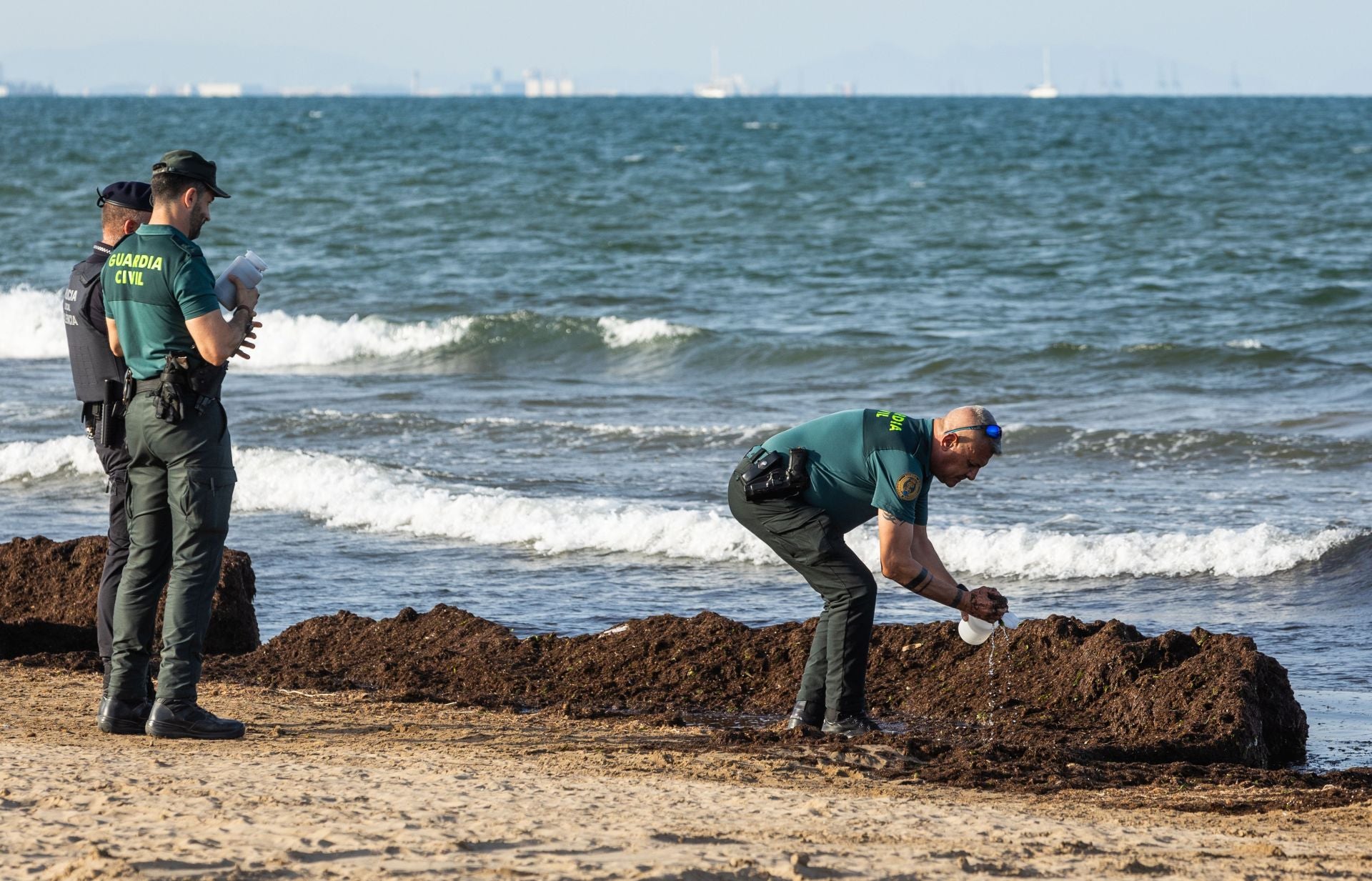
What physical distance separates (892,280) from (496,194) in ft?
45.8

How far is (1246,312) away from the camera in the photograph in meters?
19.3

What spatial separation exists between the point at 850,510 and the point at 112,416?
2441 millimetres

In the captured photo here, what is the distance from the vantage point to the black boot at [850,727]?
539 centimetres

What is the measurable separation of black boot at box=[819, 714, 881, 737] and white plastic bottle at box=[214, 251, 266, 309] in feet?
7.86

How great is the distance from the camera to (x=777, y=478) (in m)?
5.21

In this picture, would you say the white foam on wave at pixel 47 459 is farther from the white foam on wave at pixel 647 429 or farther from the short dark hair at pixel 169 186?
the short dark hair at pixel 169 186

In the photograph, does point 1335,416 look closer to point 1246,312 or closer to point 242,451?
point 1246,312

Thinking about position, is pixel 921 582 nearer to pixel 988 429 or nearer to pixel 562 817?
pixel 988 429

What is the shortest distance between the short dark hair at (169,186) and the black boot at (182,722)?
1597 millimetres

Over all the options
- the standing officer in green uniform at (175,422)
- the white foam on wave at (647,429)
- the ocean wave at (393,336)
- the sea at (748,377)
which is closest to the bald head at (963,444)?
the sea at (748,377)

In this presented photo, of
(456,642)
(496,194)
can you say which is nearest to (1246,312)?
(456,642)

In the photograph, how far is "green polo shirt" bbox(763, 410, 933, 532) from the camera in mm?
5000

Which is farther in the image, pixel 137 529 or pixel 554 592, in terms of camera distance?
pixel 554 592

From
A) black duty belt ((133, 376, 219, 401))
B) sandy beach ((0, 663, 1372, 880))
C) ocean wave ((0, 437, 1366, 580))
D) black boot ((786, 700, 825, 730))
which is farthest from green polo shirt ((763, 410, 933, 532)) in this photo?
ocean wave ((0, 437, 1366, 580))
